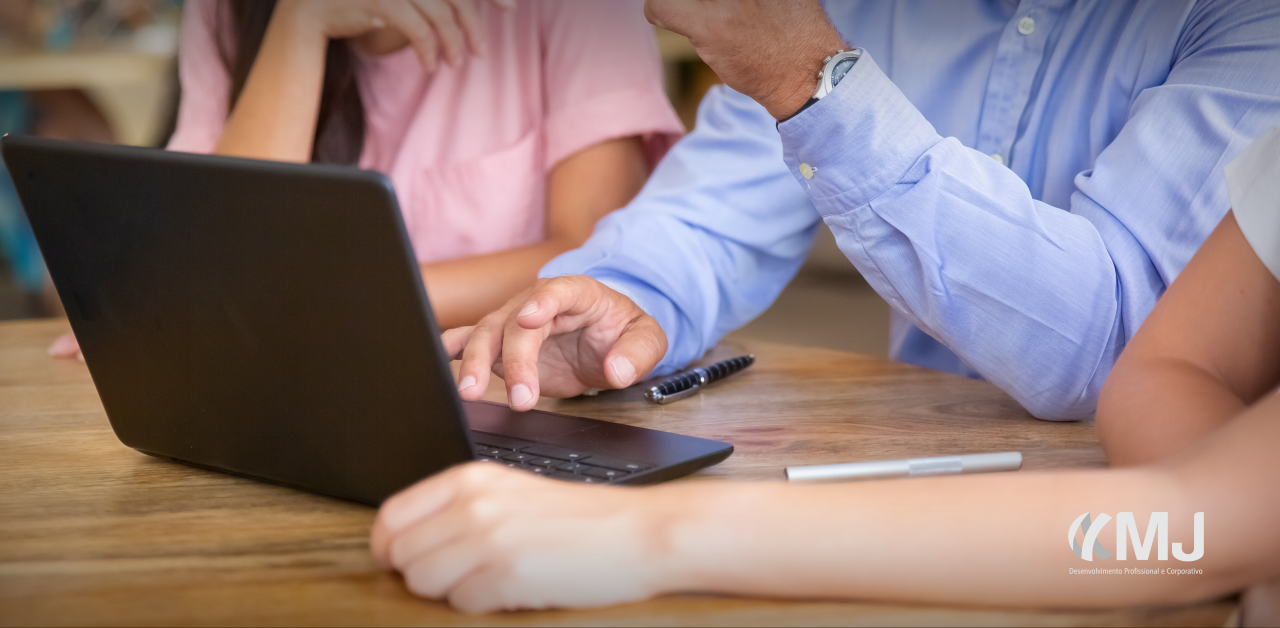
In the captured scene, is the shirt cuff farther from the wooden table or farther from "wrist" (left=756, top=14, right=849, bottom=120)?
the wooden table

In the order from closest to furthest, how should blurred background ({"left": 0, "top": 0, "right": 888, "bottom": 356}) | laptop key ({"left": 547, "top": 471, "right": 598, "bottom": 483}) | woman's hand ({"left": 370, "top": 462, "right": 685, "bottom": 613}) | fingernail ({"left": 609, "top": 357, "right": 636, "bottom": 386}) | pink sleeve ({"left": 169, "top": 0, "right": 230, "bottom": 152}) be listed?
woman's hand ({"left": 370, "top": 462, "right": 685, "bottom": 613}) < laptop key ({"left": 547, "top": 471, "right": 598, "bottom": 483}) < fingernail ({"left": 609, "top": 357, "right": 636, "bottom": 386}) < pink sleeve ({"left": 169, "top": 0, "right": 230, "bottom": 152}) < blurred background ({"left": 0, "top": 0, "right": 888, "bottom": 356})

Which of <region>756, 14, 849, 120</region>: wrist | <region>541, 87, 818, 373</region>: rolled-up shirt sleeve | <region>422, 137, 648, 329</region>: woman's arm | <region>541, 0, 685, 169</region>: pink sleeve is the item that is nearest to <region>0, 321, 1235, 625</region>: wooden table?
<region>541, 87, 818, 373</region>: rolled-up shirt sleeve

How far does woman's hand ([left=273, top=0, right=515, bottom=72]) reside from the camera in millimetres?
1147

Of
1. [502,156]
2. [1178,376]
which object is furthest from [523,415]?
[502,156]

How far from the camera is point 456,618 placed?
43 cm

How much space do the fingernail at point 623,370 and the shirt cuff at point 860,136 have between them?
21 cm

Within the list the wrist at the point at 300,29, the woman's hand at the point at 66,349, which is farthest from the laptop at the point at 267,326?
the wrist at the point at 300,29

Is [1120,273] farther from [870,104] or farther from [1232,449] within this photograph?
[1232,449]

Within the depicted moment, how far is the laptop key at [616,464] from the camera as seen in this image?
1.85 feet

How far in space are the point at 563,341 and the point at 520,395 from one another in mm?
170

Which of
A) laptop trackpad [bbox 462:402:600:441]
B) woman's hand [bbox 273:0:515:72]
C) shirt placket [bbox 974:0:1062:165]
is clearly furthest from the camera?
woman's hand [bbox 273:0:515:72]

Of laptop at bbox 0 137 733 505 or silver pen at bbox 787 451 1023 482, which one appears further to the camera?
silver pen at bbox 787 451 1023 482

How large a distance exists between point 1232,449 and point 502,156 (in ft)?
3.53

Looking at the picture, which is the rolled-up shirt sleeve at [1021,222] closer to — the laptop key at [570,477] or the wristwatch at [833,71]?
the wristwatch at [833,71]
